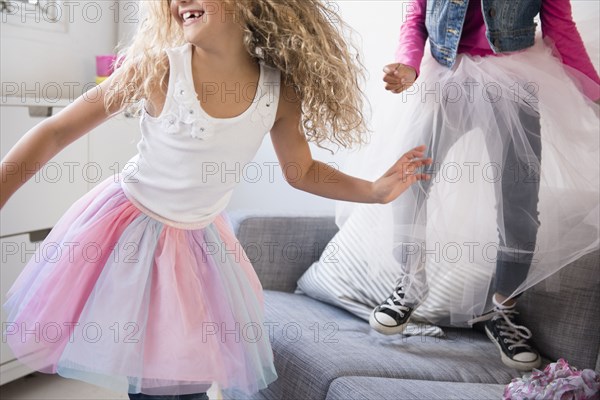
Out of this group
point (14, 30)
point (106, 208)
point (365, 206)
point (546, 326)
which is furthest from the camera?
→ point (14, 30)

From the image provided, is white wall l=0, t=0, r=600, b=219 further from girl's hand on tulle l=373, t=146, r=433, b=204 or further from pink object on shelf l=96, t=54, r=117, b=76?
girl's hand on tulle l=373, t=146, r=433, b=204

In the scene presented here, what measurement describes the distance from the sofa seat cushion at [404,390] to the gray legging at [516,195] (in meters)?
0.28

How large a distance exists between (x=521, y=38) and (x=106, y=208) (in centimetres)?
92

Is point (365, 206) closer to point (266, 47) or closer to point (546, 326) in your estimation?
point (546, 326)

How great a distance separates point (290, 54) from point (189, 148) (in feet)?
0.75

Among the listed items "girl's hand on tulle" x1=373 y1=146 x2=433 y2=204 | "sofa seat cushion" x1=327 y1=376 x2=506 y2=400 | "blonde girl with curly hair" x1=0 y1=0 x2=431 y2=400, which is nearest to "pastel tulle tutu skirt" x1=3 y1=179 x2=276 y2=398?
"blonde girl with curly hair" x1=0 y1=0 x2=431 y2=400

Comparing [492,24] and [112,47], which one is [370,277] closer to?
[492,24]

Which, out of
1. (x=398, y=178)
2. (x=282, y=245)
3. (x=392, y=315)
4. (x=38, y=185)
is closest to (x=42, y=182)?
(x=38, y=185)

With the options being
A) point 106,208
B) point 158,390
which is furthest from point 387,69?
point 158,390

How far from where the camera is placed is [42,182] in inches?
80.1

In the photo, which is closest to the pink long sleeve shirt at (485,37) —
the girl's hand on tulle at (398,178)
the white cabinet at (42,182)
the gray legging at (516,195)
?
the gray legging at (516,195)

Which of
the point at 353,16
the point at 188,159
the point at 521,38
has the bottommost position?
the point at 188,159

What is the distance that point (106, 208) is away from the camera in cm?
123

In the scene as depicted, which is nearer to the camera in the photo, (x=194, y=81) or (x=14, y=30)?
(x=194, y=81)
